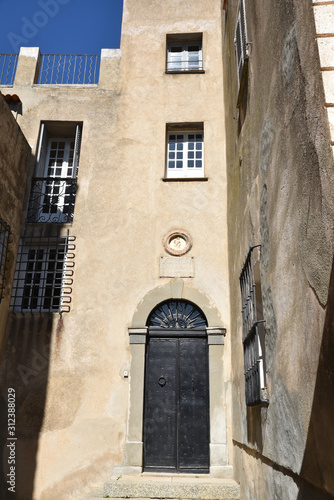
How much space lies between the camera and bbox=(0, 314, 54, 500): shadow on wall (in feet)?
22.4

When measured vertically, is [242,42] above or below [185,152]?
below

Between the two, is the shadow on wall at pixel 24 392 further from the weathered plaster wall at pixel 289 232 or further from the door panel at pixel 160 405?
the weathered plaster wall at pixel 289 232

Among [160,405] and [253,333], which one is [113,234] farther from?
[253,333]

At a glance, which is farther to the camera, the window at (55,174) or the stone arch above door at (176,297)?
the window at (55,174)

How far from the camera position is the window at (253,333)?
13.6 feet

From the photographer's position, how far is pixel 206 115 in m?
9.16

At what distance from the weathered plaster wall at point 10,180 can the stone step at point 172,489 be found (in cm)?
319

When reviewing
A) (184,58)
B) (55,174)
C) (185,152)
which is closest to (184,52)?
(184,58)

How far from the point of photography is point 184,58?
1004 cm

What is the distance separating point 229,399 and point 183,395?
80 centimetres

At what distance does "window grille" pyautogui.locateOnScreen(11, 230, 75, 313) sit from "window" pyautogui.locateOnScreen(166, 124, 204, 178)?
267 centimetres

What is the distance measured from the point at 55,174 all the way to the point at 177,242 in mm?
3216

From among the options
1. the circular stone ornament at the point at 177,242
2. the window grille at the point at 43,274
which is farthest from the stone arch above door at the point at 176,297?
the window grille at the point at 43,274

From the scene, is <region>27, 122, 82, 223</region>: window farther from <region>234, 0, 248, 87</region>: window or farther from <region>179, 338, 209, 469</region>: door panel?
<region>234, 0, 248, 87</region>: window
